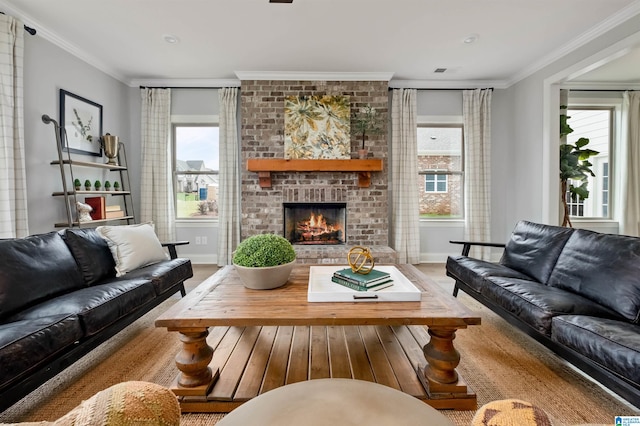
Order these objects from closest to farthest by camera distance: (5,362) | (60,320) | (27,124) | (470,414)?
(5,362), (470,414), (60,320), (27,124)

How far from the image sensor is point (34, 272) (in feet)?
6.17

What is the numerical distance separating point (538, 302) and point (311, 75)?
3.69 m

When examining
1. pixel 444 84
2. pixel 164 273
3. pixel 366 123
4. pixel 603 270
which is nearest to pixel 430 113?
pixel 444 84

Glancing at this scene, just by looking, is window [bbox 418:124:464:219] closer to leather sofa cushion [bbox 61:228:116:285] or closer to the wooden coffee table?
the wooden coffee table

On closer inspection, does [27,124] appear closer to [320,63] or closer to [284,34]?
[284,34]

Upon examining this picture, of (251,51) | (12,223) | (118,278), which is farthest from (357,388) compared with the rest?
(251,51)

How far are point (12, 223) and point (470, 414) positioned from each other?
11.9 ft

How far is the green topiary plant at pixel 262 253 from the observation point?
1.77 metres

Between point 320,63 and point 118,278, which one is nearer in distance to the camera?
point 118,278

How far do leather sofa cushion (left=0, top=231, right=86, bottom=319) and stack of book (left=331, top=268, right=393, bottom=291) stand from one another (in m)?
1.76

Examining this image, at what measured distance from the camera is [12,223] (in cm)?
266

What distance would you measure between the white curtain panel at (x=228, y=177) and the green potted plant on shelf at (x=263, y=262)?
9.09ft

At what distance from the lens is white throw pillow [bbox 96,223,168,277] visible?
2.51 metres

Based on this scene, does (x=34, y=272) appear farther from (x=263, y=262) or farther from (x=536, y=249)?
(x=536, y=249)
